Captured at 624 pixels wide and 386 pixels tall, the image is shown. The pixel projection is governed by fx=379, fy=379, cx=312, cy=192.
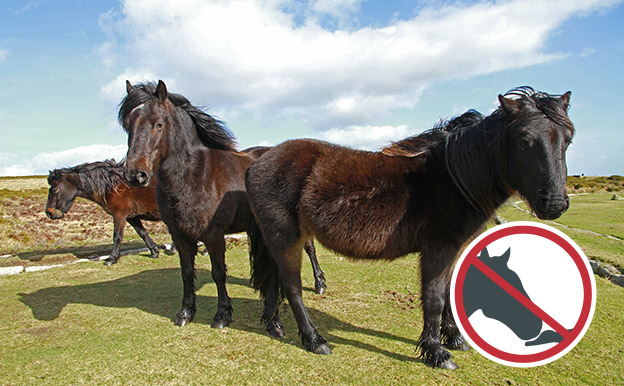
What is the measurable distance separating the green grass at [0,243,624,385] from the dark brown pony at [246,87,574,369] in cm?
38

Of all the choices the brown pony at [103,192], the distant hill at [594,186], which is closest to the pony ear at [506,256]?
the brown pony at [103,192]

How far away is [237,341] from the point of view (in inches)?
176

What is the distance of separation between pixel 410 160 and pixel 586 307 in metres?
2.10

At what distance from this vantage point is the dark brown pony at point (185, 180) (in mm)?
4816

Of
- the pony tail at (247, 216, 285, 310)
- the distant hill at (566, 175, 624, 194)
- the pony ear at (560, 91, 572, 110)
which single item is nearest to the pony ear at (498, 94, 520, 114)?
the pony ear at (560, 91, 572, 110)

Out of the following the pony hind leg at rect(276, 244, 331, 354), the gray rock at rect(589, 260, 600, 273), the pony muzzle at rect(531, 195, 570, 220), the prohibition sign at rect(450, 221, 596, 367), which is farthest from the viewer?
the gray rock at rect(589, 260, 600, 273)

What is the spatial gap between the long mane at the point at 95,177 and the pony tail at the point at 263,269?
21.5 feet

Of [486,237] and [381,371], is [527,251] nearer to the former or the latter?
[486,237]

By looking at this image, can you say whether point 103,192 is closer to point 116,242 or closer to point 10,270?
point 116,242

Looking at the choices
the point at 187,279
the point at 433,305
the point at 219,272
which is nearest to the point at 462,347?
the point at 433,305

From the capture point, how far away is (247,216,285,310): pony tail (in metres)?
4.90

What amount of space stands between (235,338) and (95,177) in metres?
7.68

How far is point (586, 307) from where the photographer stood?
2242mm

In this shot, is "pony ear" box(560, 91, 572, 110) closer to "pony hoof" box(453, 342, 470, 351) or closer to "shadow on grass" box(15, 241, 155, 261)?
"pony hoof" box(453, 342, 470, 351)
